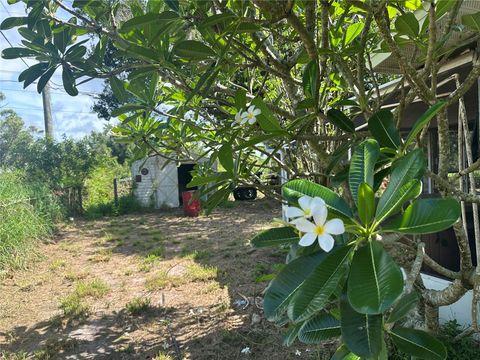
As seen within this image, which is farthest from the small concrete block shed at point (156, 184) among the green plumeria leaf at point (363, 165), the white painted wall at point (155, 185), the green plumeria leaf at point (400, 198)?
the green plumeria leaf at point (400, 198)

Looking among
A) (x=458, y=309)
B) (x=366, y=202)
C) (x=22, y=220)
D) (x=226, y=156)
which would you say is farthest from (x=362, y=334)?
(x=22, y=220)

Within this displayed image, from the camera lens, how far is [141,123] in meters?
2.18

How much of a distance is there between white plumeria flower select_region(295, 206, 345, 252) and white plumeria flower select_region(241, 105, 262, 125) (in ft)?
1.80

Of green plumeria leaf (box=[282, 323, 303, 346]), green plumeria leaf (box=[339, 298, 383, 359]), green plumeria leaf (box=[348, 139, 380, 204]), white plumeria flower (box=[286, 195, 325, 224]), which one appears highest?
green plumeria leaf (box=[348, 139, 380, 204])

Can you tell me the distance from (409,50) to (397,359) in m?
1.93

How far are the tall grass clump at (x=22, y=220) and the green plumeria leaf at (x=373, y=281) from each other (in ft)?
19.6

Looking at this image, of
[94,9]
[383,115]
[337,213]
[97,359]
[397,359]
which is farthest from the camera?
[97,359]

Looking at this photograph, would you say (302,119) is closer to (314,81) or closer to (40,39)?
(314,81)

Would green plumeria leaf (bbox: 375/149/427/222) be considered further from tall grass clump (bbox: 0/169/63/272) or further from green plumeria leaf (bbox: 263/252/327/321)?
tall grass clump (bbox: 0/169/63/272)

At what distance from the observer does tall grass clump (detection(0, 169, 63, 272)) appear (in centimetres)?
565

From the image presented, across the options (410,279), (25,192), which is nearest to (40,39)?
(410,279)

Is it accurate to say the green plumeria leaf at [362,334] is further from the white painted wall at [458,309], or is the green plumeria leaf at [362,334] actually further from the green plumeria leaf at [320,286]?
Answer: the white painted wall at [458,309]

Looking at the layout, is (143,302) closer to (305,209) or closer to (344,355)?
(344,355)

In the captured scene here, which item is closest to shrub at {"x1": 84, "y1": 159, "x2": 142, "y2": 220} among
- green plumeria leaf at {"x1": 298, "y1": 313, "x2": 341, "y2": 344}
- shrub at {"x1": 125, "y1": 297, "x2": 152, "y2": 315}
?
shrub at {"x1": 125, "y1": 297, "x2": 152, "y2": 315}
